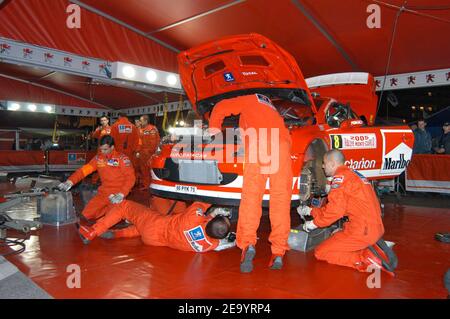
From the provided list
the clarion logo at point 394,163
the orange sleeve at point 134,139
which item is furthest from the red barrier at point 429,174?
the orange sleeve at point 134,139

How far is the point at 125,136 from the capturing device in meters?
7.79

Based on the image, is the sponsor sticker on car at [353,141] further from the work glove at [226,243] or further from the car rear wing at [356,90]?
the work glove at [226,243]

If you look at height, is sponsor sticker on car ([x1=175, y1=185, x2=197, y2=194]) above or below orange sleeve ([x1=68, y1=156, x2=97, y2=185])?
below

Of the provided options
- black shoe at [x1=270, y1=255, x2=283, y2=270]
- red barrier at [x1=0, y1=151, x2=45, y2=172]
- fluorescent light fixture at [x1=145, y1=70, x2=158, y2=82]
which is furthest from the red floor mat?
red barrier at [x1=0, y1=151, x2=45, y2=172]

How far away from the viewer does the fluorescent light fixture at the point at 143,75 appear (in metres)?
7.16

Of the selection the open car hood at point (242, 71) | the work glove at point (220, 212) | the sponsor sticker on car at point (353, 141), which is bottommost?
the work glove at point (220, 212)

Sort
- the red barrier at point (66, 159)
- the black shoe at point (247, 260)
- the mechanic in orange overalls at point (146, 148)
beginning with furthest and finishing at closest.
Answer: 1. the red barrier at point (66, 159)
2. the mechanic in orange overalls at point (146, 148)
3. the black shoe at point (247, 260)

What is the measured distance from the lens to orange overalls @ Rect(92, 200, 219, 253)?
333cm

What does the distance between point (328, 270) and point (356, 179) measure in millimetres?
825

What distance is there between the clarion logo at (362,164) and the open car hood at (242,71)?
0.94m

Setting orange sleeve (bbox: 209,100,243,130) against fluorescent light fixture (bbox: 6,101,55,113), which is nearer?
orange sleeve (bbox: 209,100,243,130)

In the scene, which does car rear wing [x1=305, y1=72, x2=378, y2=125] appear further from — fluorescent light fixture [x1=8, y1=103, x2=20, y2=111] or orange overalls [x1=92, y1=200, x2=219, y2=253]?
fluorescent light fixture [x1=8, y1=103, x2=20, y2=111]

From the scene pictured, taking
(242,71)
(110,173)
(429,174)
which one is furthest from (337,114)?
Result: (429,174)

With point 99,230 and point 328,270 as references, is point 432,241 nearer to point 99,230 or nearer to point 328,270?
point 328,270
